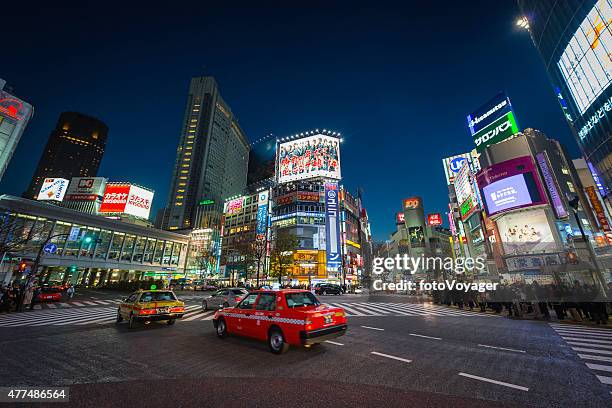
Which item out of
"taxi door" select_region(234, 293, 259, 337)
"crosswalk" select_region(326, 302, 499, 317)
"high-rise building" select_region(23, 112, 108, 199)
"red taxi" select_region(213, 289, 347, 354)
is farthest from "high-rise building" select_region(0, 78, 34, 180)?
"high-rise building" select_region(23, 112, 108, 199)

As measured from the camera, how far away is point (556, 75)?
3684 cm

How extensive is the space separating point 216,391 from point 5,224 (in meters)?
32.0

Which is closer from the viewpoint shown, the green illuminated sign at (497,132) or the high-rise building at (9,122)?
the high-rise building at (9,122)

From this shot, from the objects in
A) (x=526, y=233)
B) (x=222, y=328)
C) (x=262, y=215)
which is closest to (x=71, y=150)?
(x=262, y=215)

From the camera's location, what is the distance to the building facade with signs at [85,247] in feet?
132

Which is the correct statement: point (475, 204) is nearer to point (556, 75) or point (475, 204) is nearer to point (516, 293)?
point (556, 75)

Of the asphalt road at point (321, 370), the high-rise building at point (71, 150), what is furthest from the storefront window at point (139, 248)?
the high-rise building at point (71, 150)

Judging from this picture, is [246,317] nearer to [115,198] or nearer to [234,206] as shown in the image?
[115,198]

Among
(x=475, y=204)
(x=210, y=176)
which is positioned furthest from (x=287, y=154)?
(x=210, y=176)

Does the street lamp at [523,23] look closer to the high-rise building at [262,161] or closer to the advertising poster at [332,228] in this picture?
the advertising poster at [332,228]

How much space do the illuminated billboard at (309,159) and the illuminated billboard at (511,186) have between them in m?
31.7

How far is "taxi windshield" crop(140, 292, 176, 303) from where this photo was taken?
37.2 feet

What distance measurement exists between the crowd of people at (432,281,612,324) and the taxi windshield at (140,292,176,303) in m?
20.0

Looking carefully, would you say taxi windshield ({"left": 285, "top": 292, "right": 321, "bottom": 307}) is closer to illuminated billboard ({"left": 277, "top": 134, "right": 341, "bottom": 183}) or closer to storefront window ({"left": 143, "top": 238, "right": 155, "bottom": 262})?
illuminated billboard ({"left": 277, "top": 134, "right": 341, "bottom": 183})
